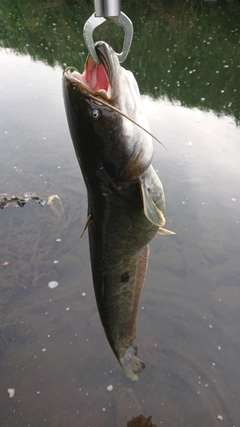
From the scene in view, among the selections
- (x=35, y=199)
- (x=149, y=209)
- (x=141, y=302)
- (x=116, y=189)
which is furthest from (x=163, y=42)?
(x=149, y=209)

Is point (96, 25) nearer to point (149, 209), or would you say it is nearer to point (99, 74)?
point (99, 74)

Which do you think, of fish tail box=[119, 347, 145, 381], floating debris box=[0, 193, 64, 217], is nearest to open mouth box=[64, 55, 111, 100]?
fish tail box=[119, 347, 145, 381]

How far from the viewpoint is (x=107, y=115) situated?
129 cm

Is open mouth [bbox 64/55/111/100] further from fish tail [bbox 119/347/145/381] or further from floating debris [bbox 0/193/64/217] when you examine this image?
floating debris [bbox 0/193/64/217]

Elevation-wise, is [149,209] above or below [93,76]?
below

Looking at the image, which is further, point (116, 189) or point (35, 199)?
point (35, 199)

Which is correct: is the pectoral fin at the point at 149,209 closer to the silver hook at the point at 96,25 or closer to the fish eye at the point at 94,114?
the fish eye at the point at 94,114

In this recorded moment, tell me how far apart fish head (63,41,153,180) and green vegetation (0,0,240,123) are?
5153 mm

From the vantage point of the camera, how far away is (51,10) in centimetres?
1396

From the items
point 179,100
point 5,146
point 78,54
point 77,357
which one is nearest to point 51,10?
point 78,54

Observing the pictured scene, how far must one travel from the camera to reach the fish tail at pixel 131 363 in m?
2.12

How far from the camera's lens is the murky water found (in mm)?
2590

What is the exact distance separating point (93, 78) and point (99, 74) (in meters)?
0.03

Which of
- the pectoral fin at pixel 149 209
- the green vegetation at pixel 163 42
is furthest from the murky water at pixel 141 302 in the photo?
the pectoral fin at pixel 149 209
